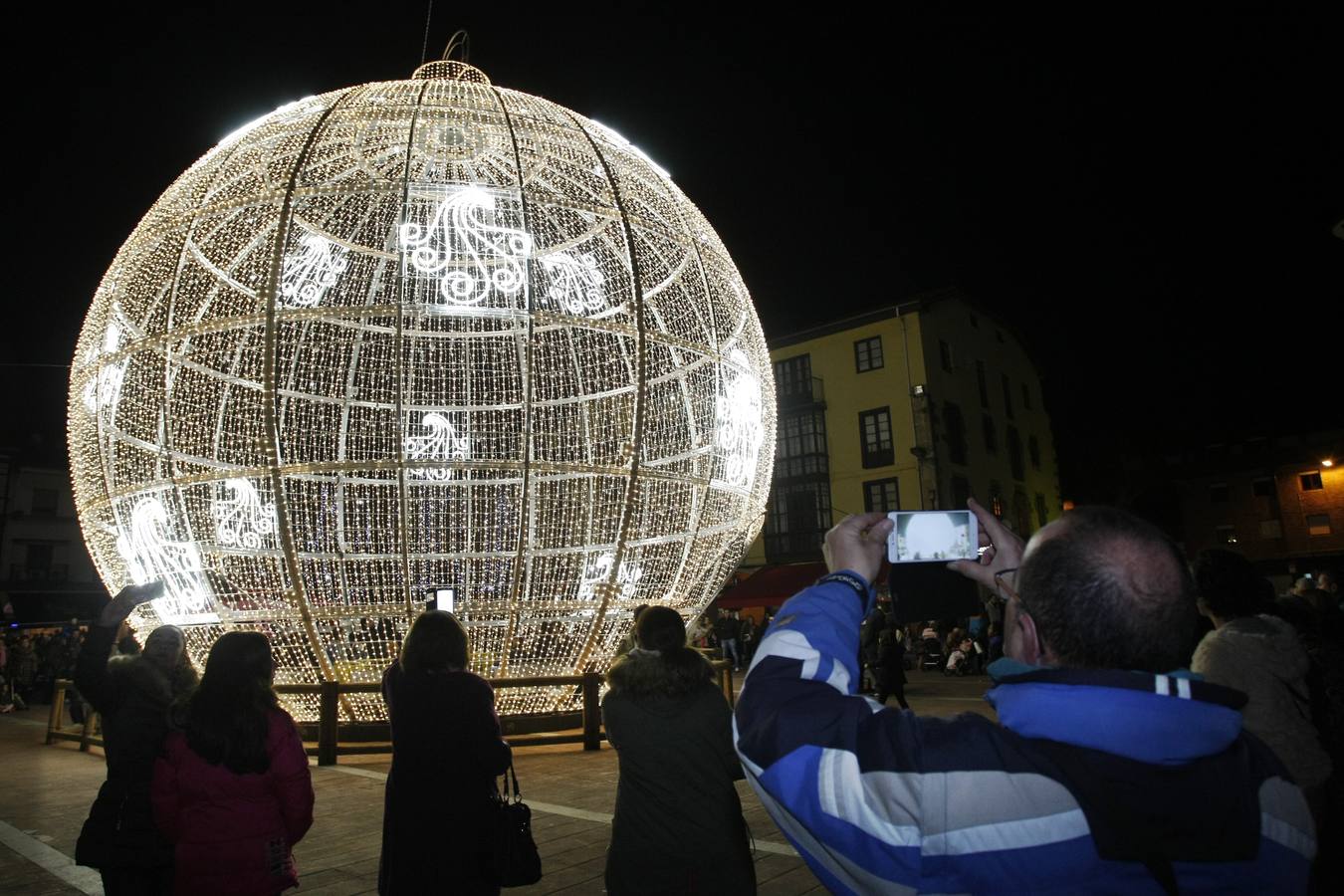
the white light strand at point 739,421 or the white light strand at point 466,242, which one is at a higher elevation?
the white light strand at point 466,242

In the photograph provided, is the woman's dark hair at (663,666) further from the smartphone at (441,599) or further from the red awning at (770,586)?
the red awning at (770,586)

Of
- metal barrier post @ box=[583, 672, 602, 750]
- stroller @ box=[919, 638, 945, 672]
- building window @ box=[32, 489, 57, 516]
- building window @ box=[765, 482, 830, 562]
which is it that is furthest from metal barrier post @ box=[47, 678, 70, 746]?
building window @ box=[32, 489, 57, 516]

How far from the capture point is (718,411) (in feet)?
Result: 27.5

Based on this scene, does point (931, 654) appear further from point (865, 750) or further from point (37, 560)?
point (37, 560)

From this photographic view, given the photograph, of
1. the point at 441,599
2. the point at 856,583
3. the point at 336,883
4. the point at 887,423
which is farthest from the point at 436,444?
the point at 887,423

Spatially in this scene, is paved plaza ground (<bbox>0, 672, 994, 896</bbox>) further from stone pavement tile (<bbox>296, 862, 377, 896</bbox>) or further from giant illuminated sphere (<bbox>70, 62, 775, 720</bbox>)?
giant illuminated sphere (<bbox>70, 62, 775, 720</bbox>)

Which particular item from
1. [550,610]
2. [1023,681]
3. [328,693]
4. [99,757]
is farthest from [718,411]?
[99,757]

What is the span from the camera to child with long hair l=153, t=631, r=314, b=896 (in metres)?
2.72

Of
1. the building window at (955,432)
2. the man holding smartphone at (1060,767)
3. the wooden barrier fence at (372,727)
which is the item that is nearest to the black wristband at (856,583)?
the man holding smartphone at (1060,767)

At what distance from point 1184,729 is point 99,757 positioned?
11.3 meters

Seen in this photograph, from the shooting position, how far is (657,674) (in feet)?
9.86

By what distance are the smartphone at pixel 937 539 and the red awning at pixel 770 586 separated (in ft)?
70.9

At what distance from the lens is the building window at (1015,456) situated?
3462 cm

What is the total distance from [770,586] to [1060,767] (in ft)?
80.7
